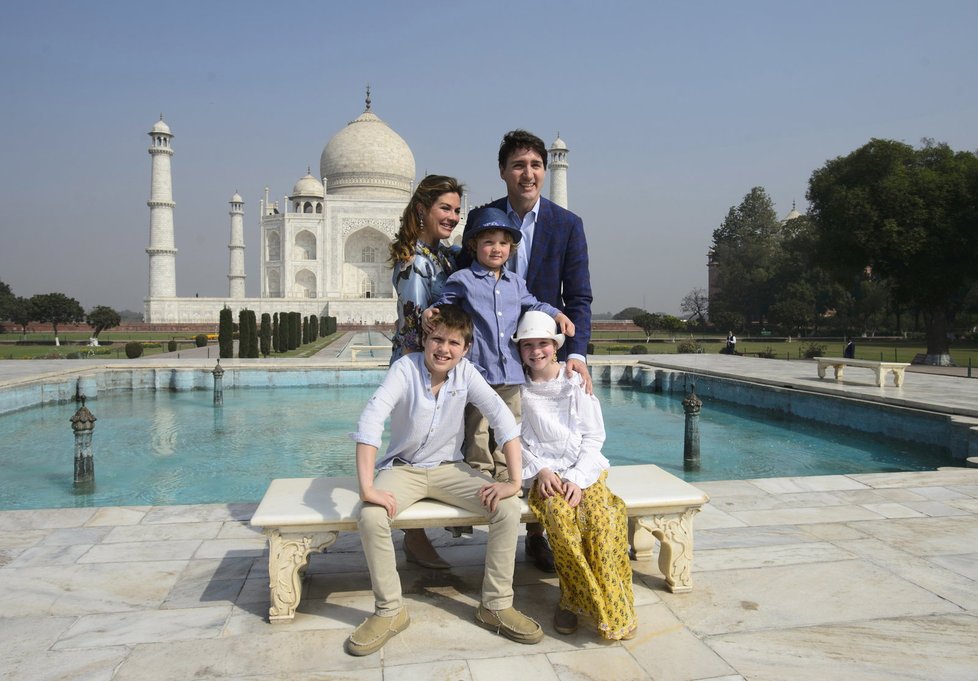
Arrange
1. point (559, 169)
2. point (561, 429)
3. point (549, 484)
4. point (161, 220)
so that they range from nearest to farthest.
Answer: point (549, 484)
point (561, 429)
point (161, 220)
point (559, 169)

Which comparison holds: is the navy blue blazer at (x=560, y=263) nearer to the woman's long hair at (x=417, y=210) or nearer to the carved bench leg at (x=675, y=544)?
the woman's long hair at (x=417, y=210)

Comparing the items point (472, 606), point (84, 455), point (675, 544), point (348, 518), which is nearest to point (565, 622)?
point (472, 606)

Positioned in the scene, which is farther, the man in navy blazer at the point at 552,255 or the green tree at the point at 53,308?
the green tree at the point at 53,308

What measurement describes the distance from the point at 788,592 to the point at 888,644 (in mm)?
406

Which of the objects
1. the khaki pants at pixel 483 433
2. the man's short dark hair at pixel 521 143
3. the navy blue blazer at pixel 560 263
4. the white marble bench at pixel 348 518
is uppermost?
the man's short dark hair at pixel 521 143

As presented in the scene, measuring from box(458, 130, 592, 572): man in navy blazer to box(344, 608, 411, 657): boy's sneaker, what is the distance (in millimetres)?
725

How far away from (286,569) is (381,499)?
1.29 feet

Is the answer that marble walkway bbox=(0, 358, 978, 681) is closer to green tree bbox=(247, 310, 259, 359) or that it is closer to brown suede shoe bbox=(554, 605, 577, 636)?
brown suede shoe bbox=(554, 605, 577, 636)

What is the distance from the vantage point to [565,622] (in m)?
2.13

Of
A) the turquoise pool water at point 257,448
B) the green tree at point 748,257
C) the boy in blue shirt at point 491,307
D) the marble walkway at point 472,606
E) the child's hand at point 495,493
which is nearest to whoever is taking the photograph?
the marble walkway at point 472,606

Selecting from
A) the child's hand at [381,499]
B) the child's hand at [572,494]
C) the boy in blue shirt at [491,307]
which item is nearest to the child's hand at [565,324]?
the boy in blue shirt at [491,307]

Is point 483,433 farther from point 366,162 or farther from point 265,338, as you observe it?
point 366,162

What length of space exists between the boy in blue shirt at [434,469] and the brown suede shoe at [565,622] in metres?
0.08

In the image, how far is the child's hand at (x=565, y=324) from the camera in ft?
8.21
